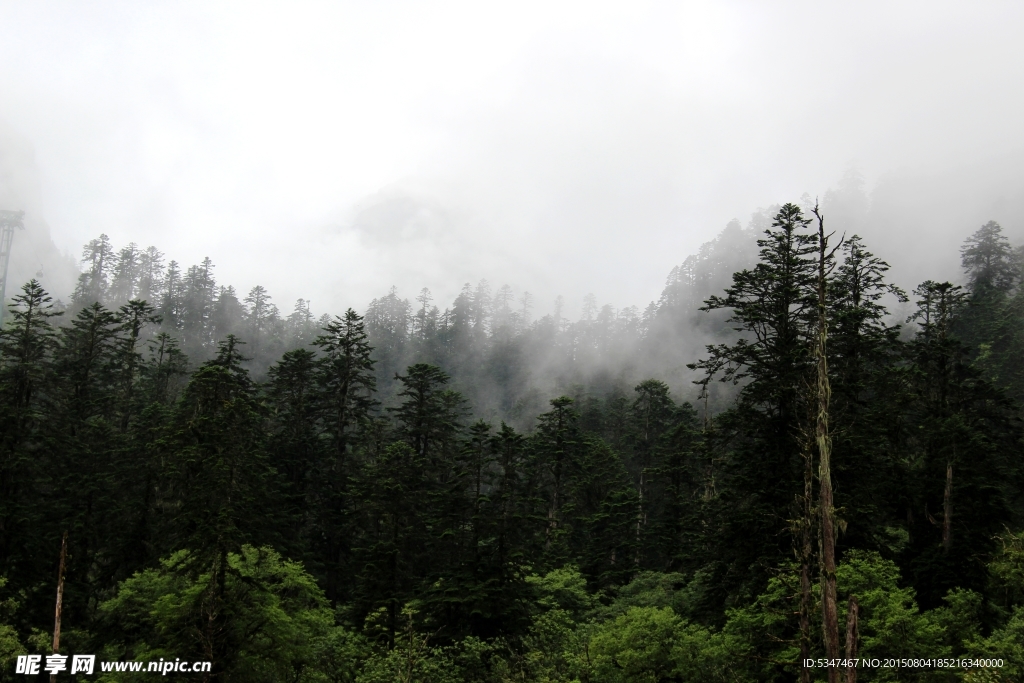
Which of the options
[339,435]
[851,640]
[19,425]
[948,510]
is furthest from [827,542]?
[19,425]

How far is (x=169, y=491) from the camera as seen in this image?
30703 millimetres

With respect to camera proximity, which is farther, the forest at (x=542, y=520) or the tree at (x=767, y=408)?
the tree at (x=767, y=408)

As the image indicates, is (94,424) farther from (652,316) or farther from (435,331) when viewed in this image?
(652,316)

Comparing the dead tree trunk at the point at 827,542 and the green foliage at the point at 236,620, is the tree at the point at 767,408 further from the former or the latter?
the green foliage at the point at 236,620

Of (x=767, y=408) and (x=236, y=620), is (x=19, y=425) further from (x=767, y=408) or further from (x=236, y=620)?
(x=767, y=408)

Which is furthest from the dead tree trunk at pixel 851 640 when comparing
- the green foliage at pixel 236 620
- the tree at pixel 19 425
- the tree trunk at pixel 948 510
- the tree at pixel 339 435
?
the tree at pixel 19 425

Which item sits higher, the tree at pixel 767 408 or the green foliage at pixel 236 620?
the tree at pixel 767 408

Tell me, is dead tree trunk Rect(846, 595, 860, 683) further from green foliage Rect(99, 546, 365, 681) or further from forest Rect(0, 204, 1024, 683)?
green foliage Rect(99, 546, 365, 681)

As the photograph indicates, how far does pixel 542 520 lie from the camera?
32625 millimetres

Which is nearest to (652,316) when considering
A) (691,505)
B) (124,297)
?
(691,505)

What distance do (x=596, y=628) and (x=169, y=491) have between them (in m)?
21.2

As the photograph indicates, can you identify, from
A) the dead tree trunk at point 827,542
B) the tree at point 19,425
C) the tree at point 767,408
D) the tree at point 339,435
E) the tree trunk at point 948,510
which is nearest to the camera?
the dead tree trunk at point 827,542

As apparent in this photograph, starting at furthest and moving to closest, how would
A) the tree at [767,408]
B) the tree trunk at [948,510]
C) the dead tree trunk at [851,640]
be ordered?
1. the tree trunk at [948,510]
2. the tree at [767,408]
3. the dead tree trunk at [851,640]

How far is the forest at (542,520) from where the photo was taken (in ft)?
69.3
